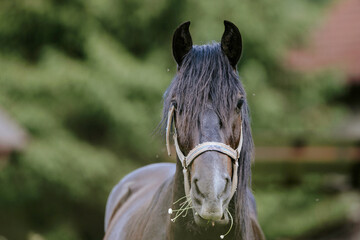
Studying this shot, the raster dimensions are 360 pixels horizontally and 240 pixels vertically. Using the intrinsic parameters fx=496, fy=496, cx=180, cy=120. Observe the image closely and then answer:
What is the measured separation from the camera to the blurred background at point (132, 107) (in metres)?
8.98

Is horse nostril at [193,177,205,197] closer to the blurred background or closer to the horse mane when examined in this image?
the horse mane

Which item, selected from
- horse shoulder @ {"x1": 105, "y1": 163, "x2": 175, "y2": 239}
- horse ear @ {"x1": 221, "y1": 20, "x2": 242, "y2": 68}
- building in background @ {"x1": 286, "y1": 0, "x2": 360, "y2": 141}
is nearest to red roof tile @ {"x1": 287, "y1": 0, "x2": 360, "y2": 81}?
building in background @ {"x1": 286, "y1": 0, "x2": 360, "y2": 141}

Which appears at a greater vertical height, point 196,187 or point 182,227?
point 196,187

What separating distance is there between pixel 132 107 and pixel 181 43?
648cm

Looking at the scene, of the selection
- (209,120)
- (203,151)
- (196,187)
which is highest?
(209,120)

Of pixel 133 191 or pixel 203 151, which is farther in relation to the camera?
pixel 133 191

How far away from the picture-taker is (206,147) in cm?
234

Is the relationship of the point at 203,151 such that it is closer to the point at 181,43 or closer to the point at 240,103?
the point at 240,103

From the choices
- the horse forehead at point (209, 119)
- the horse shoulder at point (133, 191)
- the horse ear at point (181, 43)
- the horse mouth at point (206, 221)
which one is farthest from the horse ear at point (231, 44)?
the horse shoulder at point (133, 191)

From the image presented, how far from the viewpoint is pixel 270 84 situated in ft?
34.6

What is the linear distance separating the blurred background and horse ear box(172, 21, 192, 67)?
576 cm

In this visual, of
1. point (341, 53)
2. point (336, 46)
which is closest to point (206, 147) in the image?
point (341, 53)

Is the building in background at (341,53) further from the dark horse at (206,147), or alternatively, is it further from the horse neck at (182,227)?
the horse neck at (182,227)

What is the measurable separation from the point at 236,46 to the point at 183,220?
0.97 m
